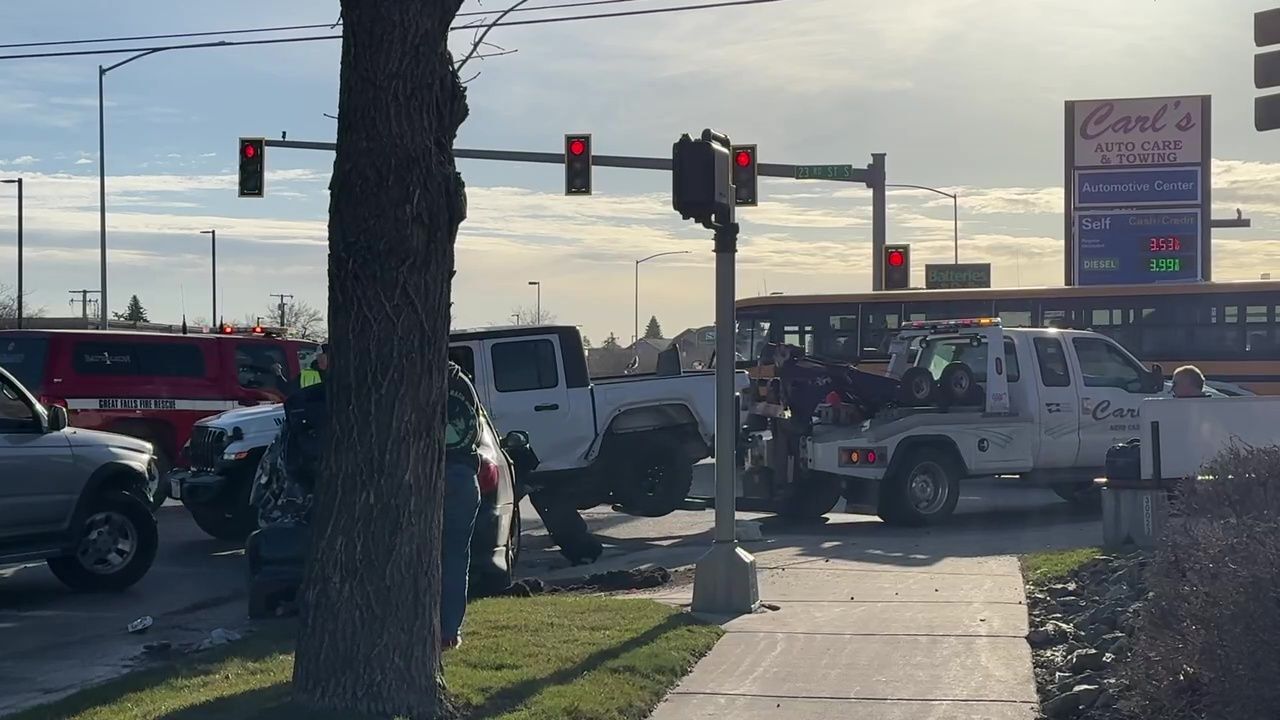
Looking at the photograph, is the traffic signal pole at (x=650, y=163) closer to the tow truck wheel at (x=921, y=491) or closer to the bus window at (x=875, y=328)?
the bus window at (x=875, y=328)

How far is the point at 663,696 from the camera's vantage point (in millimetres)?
7078

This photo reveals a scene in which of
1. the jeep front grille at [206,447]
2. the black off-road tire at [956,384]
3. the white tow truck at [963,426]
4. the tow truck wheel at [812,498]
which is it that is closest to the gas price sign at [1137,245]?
the white tow truck at [963,426]

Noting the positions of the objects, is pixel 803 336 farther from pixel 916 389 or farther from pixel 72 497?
pixel 72 497

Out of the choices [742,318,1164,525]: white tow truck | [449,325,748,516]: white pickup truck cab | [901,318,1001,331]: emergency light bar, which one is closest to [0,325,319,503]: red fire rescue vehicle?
[449,325,748,516]: white pickup truck cab

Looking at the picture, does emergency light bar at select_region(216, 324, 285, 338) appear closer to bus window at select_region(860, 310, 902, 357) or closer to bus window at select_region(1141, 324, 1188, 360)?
bus window at select_region(860, 310, 902, 357)

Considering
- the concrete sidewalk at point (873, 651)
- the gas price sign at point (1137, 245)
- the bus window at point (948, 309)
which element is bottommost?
the concrete sidewalk at point (873, 651)

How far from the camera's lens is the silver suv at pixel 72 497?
11.0 m

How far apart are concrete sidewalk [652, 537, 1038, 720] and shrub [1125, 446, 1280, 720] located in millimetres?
915

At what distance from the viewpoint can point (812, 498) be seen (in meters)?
15.9

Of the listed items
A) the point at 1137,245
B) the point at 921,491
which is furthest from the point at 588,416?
the point at 1137,245

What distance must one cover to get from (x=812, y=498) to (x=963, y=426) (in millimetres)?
1837

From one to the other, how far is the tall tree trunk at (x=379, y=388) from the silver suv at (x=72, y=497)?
19.3ft

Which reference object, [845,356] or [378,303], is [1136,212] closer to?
[845,356]

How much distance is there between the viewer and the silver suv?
11.0 metres
